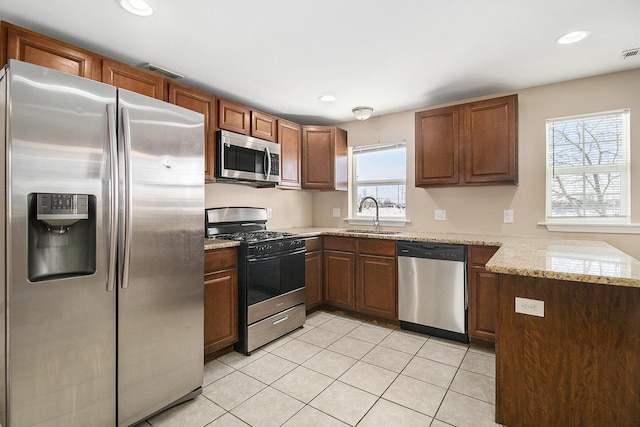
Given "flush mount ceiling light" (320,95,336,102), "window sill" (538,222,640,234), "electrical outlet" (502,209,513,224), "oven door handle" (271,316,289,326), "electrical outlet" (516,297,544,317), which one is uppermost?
"flush mount ceiling light" (320,95,336,102)

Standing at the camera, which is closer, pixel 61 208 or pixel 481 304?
pixel 61 208

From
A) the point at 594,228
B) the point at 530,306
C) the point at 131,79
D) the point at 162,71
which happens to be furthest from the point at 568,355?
the point at 162,71

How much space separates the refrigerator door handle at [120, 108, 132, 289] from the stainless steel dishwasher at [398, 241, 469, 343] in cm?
230

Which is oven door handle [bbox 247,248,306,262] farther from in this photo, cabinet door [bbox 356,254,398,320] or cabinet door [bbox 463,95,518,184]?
cabinet door [bbox 463,95,518,184]

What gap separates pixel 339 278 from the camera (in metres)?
3.47

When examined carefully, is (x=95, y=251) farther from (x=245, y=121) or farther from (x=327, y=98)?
(x=327, y=98)

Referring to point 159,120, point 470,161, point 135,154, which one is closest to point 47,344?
point 135,154

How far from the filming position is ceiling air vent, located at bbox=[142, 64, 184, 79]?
8.11ft

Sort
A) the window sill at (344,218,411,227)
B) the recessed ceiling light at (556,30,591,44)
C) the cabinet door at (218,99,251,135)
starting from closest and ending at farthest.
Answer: the recessed ceiling light at (556,30,591,44) → the cabinet door at (218,99,251,135) → the window sill at (344,218,411,227)

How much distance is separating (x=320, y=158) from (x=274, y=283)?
5.72 feet

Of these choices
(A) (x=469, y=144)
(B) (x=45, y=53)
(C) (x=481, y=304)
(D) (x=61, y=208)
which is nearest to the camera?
(D) (x=61, y=208)

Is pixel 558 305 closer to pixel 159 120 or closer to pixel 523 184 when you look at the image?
pixel 523 184

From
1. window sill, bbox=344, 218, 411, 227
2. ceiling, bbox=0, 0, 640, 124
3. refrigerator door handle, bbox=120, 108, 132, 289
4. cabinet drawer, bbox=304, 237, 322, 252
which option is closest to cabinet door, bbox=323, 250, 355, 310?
cabinet drawer, bbox=304, 237, 322, 252

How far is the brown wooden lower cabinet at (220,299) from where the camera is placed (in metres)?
2.35
